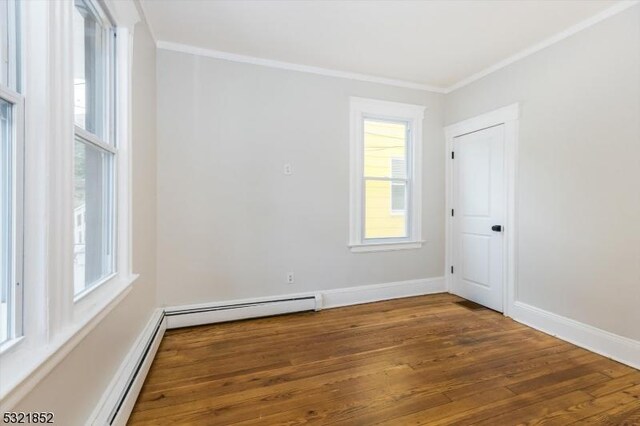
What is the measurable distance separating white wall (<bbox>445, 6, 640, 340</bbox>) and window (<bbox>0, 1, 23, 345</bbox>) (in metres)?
3.54

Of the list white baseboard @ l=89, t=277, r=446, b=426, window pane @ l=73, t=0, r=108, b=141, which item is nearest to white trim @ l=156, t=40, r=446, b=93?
window pane @ l=73, t=0, r=108, b=141

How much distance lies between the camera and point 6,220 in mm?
968

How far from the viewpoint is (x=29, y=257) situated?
1.01 m

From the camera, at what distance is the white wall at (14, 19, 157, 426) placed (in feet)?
3.65

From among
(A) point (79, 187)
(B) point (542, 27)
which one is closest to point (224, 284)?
(A) point (79, 187)

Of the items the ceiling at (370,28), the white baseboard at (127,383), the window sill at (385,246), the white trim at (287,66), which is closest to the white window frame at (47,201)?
the white baseboard at (127,383)

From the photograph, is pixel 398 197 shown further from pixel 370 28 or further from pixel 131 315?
pixel 131 315

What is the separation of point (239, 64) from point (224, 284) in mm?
2289

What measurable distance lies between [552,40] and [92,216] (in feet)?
12.8

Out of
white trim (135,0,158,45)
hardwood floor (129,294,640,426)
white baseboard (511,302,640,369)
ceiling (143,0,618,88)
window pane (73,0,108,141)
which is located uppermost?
ceiling (143,0,618,88)

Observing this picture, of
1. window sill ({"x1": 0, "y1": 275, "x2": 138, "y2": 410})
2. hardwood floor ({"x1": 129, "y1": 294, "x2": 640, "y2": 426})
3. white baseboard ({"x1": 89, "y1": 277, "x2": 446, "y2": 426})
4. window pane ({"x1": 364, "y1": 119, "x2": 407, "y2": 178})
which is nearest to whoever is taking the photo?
window sill ({"x1": 0, "y1": 275, "x2": 138, "y2": 410})

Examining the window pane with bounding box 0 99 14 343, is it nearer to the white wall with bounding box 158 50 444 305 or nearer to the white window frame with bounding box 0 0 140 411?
the white window frame with bounding box 0 0 140 411

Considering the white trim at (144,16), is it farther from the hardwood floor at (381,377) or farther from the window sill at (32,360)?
the hardwood floor at (381,377)

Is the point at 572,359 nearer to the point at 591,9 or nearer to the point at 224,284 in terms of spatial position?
the point at 591,9
